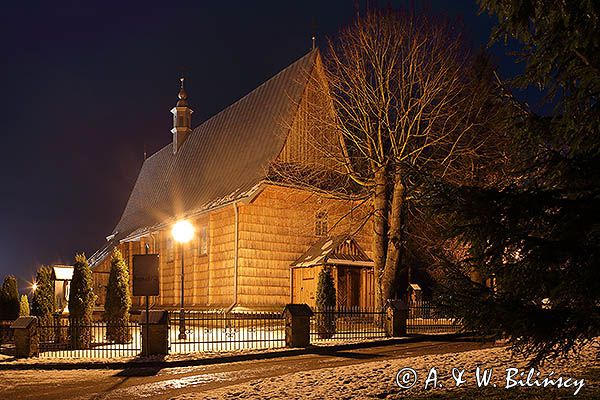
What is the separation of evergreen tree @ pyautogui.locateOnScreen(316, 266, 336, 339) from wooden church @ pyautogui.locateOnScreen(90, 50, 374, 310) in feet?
11.4

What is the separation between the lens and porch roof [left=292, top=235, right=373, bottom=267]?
89.6 feet

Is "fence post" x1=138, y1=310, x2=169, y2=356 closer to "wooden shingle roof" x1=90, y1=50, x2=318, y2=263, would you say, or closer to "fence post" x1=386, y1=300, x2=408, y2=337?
"fence post" x1=386, y1=300, x2=408, y2=337

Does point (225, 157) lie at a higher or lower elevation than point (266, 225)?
higher

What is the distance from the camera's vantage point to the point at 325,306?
21.2 meters

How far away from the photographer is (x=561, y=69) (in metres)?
6.36

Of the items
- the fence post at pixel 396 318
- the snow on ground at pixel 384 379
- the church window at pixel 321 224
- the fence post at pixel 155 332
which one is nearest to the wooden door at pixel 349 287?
the church window at pixel 321 224

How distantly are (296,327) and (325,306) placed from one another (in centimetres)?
→ 327

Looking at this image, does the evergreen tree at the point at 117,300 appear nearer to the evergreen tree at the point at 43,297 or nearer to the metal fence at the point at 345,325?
the evergreen tree at the point at 43,297

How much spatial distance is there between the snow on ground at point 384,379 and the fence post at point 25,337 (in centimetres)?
805

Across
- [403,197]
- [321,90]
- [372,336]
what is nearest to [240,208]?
[321,90]

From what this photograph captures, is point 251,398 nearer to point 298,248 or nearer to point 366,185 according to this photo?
point 366,185

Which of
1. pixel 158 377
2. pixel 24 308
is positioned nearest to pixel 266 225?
pixel 24 308

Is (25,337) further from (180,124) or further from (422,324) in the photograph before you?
(180,124)

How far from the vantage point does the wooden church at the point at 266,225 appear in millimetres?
27875
